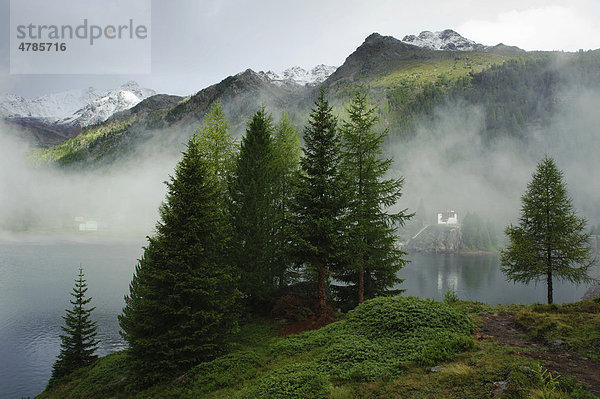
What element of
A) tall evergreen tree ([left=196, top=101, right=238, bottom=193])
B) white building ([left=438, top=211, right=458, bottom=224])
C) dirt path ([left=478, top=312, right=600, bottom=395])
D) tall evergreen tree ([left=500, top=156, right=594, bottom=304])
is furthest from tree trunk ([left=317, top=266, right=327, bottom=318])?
white building ([left=438, top=211, right=458, bottom=224])

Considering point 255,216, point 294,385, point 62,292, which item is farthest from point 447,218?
point 294,385

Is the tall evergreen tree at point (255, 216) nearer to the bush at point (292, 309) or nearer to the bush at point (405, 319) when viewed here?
the bush at point (292, 309)

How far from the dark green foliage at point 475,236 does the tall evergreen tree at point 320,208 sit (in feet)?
544

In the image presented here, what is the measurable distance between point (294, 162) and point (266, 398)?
1853 cm

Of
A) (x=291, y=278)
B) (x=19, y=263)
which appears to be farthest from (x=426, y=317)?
(x=19, y=263)

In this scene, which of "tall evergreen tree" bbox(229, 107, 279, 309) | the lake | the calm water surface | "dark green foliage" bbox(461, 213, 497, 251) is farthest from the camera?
"dark green foliage" bbox(461, 213, 497, 251)

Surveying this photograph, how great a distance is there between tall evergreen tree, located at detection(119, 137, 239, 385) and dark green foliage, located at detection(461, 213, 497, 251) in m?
171

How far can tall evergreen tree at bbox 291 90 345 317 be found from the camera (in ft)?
53.6

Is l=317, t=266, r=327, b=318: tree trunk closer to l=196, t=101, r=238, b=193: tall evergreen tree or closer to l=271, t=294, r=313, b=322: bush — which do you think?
l=271, t=294, r=313, b=322: bush

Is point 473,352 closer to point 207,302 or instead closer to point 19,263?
point 207,302

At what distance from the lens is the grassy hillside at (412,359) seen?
21.3 feet

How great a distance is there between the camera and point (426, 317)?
10250mm

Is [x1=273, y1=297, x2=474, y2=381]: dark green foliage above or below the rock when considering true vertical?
below

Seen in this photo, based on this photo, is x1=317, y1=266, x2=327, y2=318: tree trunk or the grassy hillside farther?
x1=317, y1=266, x2=327, y2=318: tree trunk
